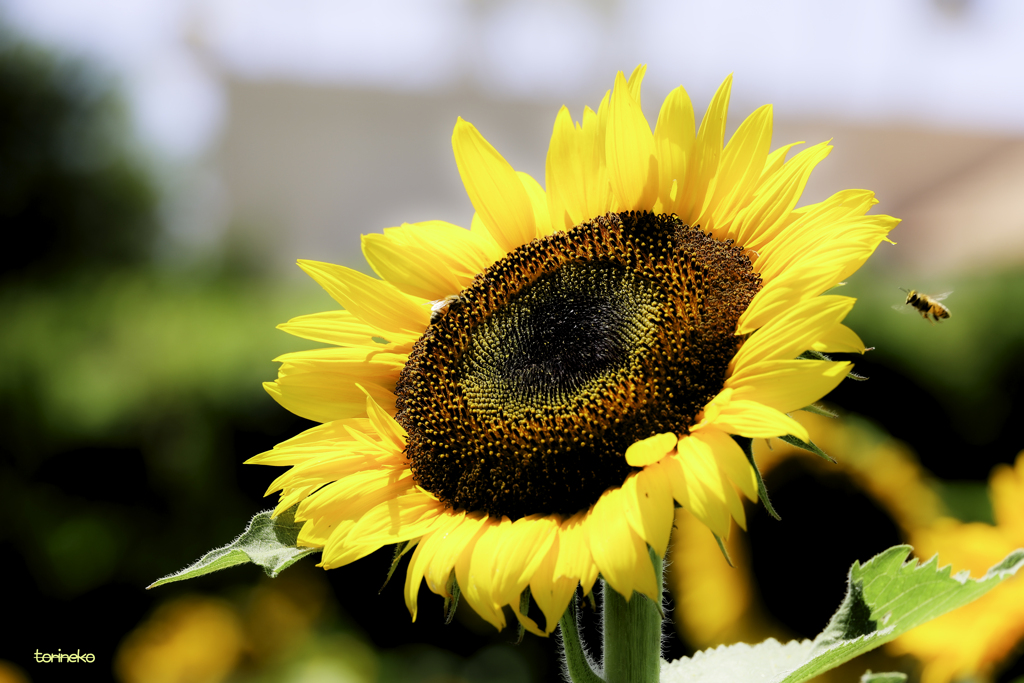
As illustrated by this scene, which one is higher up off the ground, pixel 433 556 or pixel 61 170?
pixel 433 556

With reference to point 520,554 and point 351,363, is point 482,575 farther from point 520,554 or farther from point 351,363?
point 351,363

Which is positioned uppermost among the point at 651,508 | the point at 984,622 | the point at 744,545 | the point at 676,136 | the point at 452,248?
the point at 676,136

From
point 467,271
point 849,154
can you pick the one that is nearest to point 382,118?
point 849,154

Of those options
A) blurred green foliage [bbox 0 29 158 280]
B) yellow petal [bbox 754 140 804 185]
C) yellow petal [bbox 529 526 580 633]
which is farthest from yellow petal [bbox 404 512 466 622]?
blurred green foliage [bbox 0 29 158 280]

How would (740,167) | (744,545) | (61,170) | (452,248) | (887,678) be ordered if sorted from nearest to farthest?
(887,678) → (740,167) → (452,248) → (744,545) → (61,170)

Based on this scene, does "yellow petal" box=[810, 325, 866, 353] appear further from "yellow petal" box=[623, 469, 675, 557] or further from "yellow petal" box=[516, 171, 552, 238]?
"yellow petal" box=[516, 171, 552, 238]

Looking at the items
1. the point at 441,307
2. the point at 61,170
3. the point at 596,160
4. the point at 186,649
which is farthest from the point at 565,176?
the point at 61,170
